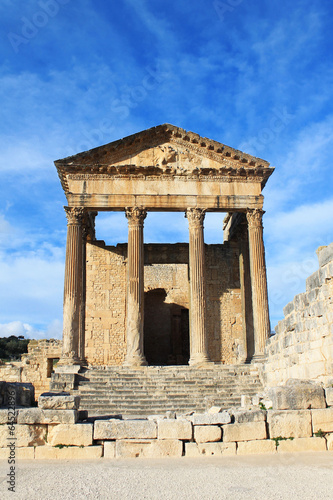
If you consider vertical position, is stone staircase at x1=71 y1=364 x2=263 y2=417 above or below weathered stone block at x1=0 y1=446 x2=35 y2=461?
above

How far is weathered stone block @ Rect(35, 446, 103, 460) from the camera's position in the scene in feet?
24.1

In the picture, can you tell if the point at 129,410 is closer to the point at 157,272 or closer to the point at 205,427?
the point at 205,427

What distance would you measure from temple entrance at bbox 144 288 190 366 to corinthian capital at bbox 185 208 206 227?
724 centimetres

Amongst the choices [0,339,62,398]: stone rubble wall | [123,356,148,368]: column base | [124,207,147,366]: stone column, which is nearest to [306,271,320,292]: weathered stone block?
[123,356,148,368]: column base

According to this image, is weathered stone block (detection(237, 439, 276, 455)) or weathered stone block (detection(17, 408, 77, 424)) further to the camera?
weathered stone block (detection(17, 408, 77, 424))

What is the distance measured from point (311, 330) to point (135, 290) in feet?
34.8

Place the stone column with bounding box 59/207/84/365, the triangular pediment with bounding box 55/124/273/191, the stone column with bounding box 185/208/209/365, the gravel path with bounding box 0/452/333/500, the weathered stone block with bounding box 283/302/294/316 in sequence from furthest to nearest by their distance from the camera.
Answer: the triangular pediment with bounding box 55/124/273/191, the stone column with bounding box 185/208/209/365, the stone column with bounding box 59/207/84/365, the weathered stone block with bounding box 283/302/294/316, the gravel path with bounding box 0/452/333/500

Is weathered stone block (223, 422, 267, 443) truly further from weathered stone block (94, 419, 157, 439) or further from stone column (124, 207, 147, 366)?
stone column (124, 207, 147, 366)

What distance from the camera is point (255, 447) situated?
7441 mm

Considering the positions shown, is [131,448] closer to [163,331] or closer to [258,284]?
[258,284]

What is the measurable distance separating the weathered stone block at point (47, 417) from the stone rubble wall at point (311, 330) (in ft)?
15.6

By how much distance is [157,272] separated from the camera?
2703cm

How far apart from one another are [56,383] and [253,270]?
9.37 m

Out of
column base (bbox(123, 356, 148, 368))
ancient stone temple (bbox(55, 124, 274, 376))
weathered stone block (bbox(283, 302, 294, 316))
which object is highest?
ancient stone temple (bbox(55, 124, 274, 376))
